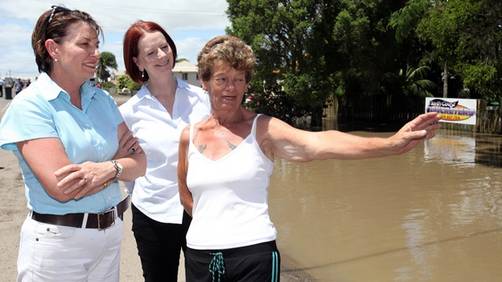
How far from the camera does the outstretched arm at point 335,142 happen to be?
223 centimetres

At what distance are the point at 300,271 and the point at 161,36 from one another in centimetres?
358

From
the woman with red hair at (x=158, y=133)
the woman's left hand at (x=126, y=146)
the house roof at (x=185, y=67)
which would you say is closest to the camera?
the woman's left hand at (x=126, y=146)

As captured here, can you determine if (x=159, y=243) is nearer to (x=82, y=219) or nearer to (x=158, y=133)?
(x=158, y=133)

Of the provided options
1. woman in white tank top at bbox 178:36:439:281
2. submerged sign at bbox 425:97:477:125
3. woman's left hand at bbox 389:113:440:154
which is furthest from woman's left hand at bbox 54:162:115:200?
submerged sign at bbox 425:97:477:125

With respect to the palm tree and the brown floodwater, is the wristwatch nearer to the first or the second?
the brown floodwater

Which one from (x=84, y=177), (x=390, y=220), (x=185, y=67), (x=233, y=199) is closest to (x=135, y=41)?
(x=84, y=177)

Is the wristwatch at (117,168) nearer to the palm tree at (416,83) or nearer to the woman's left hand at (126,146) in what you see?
the woman's left hand at (126,146)

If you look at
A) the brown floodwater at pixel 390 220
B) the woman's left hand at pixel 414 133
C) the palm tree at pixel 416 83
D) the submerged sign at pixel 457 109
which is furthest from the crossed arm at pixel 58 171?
the palm tree at pixel 416 83

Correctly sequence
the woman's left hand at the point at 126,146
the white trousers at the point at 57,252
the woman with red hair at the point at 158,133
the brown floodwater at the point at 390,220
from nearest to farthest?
the white trousers at the point at 57,252, the woman's left hand at the point at 126,146, the woman with red hair at the point at 158,133, the brown floodwater at the point at 390,220

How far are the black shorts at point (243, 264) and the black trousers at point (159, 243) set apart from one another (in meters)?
0.68

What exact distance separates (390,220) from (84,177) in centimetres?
675

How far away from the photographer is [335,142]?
2.26m

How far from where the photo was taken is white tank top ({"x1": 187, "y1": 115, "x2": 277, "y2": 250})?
2.27 metres

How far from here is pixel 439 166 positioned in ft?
45.0
